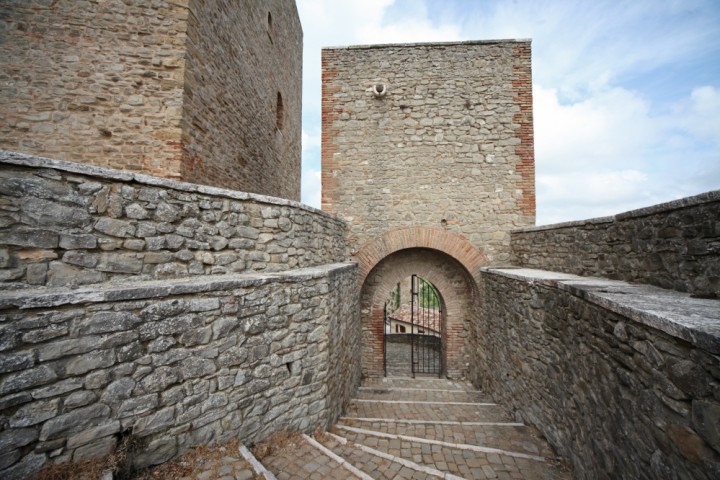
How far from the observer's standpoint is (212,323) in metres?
2.66

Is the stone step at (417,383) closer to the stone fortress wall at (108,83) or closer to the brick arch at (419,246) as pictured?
the brick arch at (419,246)

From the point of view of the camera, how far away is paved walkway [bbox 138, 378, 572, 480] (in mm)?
2635

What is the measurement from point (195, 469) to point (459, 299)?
5876 mm

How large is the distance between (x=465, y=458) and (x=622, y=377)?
209cm

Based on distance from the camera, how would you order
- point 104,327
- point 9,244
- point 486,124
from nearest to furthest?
1. point 9,244
2. point 104,327
3. point 486,124

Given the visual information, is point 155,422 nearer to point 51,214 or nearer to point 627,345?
point 51,214

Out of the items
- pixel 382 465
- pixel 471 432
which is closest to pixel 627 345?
pixel 382 465

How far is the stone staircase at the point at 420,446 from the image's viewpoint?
2867mm

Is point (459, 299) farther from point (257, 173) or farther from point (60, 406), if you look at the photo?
point (60, 406)

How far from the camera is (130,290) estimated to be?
7.14 ft

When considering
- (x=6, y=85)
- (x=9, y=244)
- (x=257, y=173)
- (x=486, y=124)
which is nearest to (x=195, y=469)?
(x=9, y=244)

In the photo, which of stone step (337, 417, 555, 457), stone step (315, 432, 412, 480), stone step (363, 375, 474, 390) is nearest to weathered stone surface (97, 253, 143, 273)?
stone step (315, 432, 412, 480)

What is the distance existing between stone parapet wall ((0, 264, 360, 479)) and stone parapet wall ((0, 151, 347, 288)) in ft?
0.59

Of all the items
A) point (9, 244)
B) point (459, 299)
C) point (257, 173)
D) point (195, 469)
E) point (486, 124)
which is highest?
point (486, 124)
